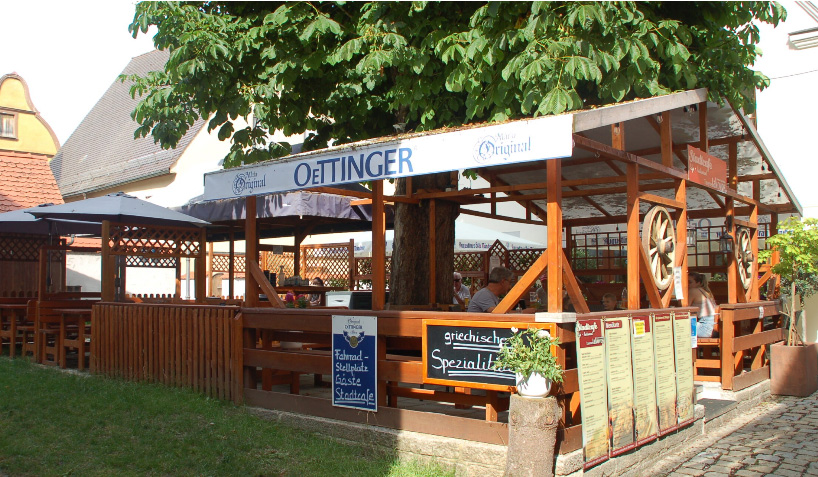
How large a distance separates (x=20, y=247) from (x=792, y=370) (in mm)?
14754

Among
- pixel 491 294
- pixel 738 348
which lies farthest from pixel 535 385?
pixel 738 348

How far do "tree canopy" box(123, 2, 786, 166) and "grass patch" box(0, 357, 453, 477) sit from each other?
3.85 m

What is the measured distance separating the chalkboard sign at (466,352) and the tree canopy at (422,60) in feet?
8.62

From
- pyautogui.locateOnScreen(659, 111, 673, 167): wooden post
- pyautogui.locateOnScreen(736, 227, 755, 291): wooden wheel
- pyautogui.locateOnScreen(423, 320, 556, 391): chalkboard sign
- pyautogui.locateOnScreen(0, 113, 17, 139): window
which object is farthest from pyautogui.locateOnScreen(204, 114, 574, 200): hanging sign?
pyautogui.locateOnScreen(0, 113, 17, 139): window

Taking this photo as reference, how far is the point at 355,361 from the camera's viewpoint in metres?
6.75

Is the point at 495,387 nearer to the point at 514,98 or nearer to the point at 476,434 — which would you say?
the point at 476,434

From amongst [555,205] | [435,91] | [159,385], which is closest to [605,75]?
→ [435,91]

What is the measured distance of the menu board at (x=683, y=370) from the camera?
732cm

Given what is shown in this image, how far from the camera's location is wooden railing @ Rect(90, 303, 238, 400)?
8.00 metres

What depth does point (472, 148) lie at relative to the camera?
5.69 m

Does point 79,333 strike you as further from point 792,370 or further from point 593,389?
point 792,370

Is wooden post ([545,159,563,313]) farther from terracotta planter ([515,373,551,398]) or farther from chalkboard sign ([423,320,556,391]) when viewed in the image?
terracotta planter ([515,373,551,398])

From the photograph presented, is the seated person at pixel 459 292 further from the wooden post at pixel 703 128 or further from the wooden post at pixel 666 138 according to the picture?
the wooden post at pixel 666 138

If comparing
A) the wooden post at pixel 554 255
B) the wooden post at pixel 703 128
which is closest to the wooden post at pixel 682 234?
the wooden post at pixel 703 128
